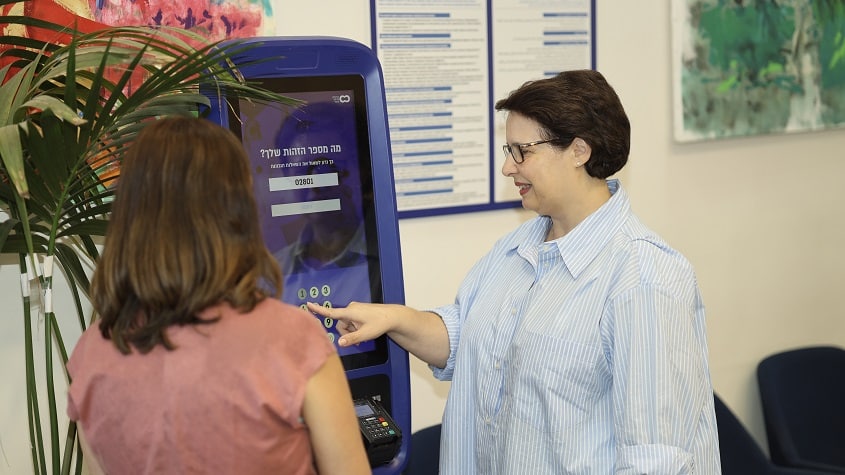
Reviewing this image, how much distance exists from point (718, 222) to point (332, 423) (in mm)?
2467

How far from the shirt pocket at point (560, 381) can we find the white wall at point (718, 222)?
95 centimetres

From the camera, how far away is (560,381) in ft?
5.45

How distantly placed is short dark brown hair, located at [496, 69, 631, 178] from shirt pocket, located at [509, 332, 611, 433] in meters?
0.37

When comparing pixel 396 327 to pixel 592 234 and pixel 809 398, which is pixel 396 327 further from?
pixel 809 398

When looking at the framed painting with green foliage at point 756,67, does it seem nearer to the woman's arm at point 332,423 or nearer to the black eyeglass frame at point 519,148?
the black eyeglass frame at point 519,148

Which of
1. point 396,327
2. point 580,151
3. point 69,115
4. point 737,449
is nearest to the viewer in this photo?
point 69,115

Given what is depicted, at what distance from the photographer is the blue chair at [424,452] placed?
98.7 inches

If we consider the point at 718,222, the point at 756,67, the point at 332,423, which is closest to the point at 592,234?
the point at 332,423

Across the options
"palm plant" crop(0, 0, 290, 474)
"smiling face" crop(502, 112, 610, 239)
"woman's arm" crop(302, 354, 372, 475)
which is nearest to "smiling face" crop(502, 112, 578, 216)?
"smiling face" crop(502, 112, 610, 239)

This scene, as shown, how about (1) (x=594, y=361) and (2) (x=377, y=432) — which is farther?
(2) (x=377, y=432)

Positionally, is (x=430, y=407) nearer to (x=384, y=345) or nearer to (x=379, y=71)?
(x=384, y=345)

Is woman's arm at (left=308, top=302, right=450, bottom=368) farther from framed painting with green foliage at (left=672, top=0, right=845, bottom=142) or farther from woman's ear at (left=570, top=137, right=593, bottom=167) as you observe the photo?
framed painting with green foliage at (left=672, top=0, right=845, bottom=142)

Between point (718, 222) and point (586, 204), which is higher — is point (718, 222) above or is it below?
below

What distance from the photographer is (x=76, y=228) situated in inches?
64.6
